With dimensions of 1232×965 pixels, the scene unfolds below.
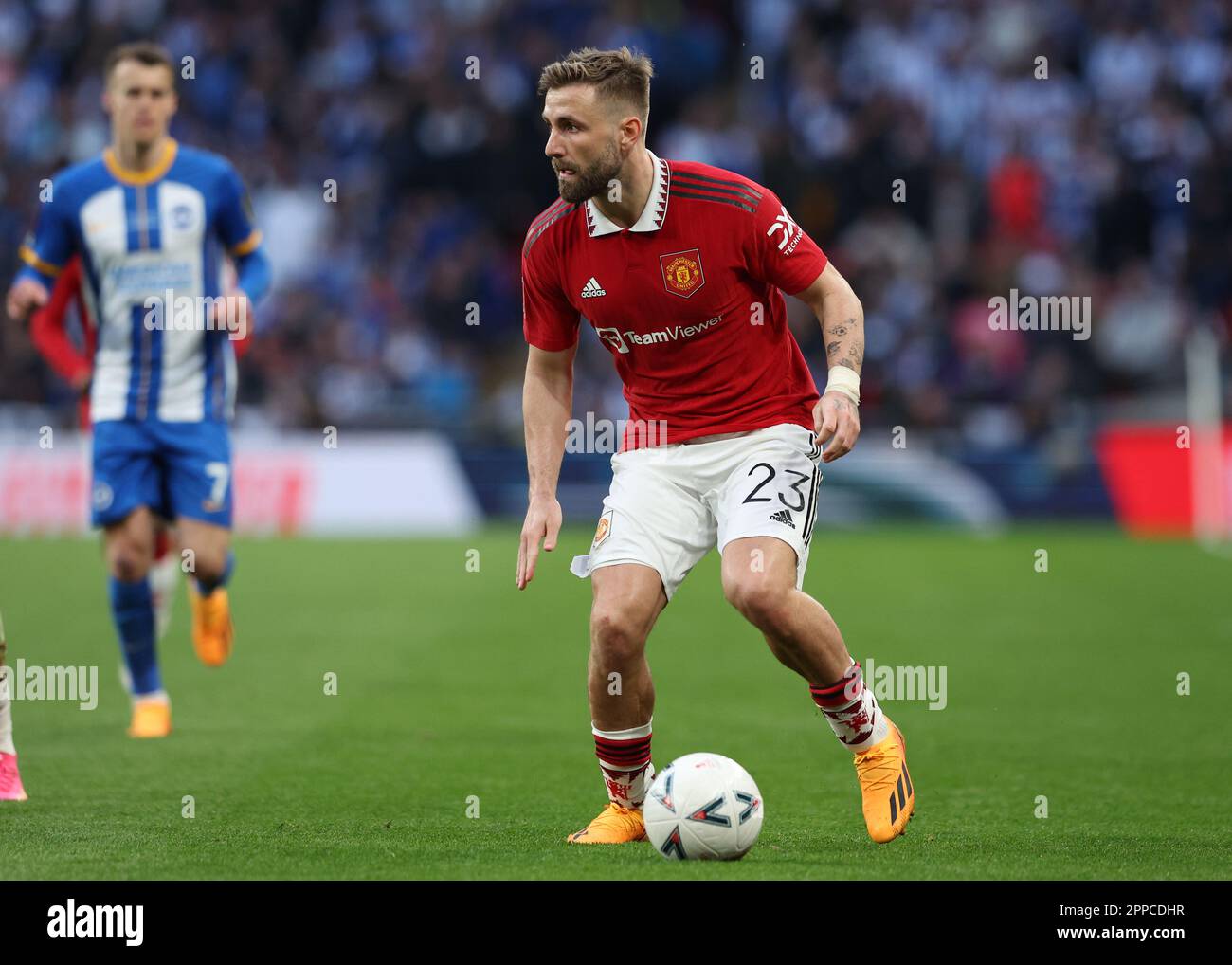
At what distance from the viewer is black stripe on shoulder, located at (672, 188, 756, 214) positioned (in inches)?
245

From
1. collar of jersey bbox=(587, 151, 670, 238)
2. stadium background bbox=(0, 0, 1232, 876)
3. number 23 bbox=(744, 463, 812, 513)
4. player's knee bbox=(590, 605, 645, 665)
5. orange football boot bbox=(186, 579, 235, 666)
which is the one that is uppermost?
stadium background bbox=(0, 0, 1232, 876)

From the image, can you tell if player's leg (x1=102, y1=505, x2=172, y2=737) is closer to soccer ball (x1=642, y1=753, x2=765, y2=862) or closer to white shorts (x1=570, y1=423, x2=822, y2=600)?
white shorts (x1=570, y1=423, x2=822, y2=600)

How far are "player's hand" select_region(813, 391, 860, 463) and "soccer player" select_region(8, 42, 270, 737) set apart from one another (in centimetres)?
402

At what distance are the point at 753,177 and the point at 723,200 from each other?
1632cm

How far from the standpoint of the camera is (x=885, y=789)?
6.10 metres

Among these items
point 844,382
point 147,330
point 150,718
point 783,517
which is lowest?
point 150,718

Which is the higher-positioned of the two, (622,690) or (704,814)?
(622,690)

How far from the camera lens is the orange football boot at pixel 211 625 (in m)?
9.18

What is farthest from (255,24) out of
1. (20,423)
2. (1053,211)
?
(1053,211)

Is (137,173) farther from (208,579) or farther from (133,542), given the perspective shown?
(208,579)

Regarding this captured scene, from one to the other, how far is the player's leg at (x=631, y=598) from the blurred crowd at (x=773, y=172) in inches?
572

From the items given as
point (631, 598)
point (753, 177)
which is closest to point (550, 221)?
point (631, 598)

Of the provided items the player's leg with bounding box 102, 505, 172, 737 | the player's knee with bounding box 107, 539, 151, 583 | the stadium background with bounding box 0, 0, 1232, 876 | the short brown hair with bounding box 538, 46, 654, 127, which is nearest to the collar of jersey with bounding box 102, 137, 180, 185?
the player's leg with bounding box 102, 505, 172, 737
